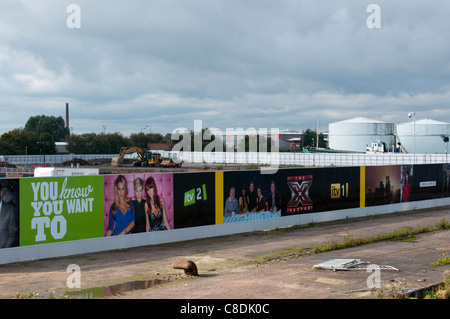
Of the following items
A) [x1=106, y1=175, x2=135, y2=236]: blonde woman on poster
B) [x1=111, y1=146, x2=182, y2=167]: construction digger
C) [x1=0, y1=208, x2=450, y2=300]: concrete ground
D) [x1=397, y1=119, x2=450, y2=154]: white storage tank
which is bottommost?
[x1=0, y1=208, x2=450, y2=300]: concrete ground

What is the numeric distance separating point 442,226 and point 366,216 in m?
5.21

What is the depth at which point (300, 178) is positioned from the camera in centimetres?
2436

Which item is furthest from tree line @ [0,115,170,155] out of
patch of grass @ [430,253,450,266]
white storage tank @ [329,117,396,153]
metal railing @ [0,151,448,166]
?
patch of grass @ [430,253,450,266]

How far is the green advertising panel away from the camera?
15.9 metres

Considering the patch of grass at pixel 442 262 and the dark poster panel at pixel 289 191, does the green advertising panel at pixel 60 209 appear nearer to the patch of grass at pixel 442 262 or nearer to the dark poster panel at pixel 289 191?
the dark poster panel at pixel 289 191

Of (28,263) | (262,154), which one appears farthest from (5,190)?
(262,154)

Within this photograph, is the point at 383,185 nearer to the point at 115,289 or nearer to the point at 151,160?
the point at 115,289

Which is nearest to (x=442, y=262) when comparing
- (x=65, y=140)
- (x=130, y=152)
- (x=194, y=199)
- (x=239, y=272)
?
(x=239, y=272)

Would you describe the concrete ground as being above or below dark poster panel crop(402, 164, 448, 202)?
below

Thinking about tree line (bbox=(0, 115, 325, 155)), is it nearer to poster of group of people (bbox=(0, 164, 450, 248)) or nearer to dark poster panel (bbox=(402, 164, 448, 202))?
dark poster panel (bbox=(402, 164, 448, 202))

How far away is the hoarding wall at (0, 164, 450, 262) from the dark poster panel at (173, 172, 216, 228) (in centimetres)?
4

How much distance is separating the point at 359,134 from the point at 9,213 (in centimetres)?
9329

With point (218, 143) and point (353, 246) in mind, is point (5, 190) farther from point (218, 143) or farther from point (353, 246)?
point (218, 143)
